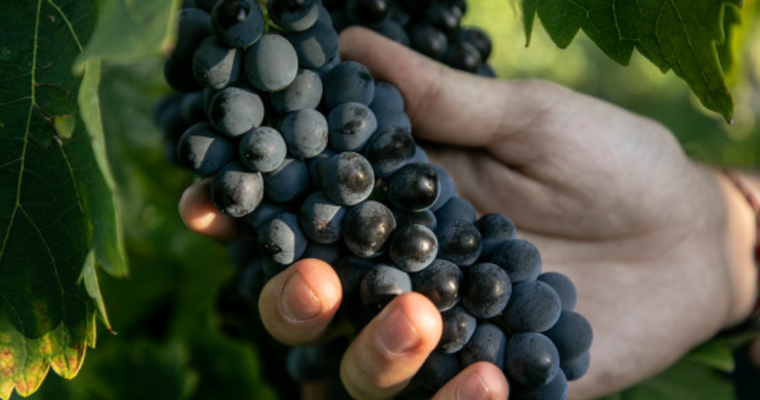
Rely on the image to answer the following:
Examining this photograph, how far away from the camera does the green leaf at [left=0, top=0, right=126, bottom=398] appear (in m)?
0.74

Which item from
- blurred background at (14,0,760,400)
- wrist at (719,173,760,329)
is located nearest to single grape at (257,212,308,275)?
blurred background at (14,0,760,400)

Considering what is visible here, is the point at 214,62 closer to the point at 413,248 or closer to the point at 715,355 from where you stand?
the point at 413,248

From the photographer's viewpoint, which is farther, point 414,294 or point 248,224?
point 248,224

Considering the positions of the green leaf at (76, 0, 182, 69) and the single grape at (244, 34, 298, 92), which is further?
the single grape at (244, 34, 298, 92)

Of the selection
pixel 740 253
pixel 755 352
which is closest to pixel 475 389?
pixel 740 253

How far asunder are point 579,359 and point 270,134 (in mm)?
449

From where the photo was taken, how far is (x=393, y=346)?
774mm

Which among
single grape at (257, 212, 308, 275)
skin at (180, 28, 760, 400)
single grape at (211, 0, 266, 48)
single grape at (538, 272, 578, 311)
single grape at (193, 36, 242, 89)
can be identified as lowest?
skin at (180, 28, 760, 400)

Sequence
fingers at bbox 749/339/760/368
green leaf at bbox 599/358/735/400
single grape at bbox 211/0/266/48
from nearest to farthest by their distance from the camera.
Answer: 1. single grape at bbox 211/0/266/48
2. green leaf at bbox 599/358/735/400
3. fingers at bbox 749/339/760/368

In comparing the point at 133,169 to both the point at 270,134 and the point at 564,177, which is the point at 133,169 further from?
the point at 564,177

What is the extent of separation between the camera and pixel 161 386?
49.8 inches

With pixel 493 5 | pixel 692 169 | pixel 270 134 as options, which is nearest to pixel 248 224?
pixel 270 134

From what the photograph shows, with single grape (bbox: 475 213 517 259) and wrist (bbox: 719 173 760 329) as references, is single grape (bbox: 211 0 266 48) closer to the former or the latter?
single grape (bbox: 475 213 517 259)

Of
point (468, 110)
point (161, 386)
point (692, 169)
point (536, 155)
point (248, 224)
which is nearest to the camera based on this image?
point (248, 224)
